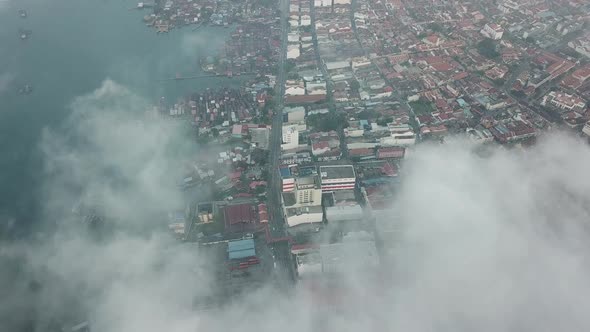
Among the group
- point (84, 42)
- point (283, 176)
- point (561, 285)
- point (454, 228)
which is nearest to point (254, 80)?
point (283, 176)

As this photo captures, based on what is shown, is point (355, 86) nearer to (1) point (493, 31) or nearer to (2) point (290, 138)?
(2) point (290, 138)

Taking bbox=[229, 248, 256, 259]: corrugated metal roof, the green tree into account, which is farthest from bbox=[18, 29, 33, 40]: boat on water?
bbox=[229, 248, 256, 259]: corrugated metal roof

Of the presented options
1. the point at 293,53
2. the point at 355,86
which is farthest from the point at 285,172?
the point at 293,53

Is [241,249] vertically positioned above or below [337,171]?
below

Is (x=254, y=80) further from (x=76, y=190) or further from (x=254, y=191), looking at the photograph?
(x=76, y=190)

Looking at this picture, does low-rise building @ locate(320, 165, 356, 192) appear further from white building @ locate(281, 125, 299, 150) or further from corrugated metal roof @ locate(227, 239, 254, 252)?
corrugated metal roof @ locate(227, 239, 254, 252)

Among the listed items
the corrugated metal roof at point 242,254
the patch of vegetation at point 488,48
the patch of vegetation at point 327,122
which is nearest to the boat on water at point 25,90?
the patch of vegetation at point 327,122
